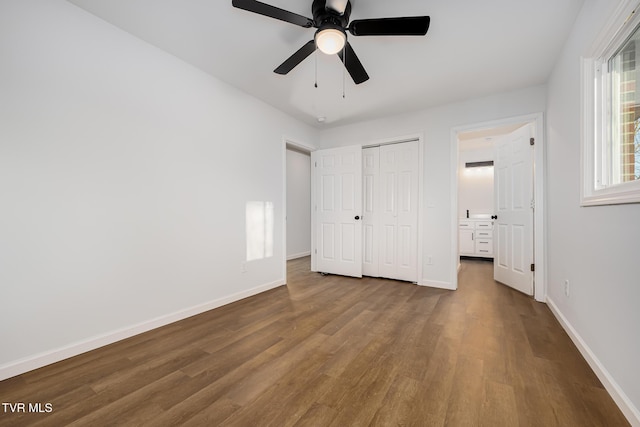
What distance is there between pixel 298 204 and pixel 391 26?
5008 millimetres

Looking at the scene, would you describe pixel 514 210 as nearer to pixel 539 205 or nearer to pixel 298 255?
pixel 539 205

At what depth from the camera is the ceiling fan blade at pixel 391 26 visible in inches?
63.4

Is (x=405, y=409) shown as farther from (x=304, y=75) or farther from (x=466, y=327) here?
(x=304, y=75)

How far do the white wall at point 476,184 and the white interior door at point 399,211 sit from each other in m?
2.81

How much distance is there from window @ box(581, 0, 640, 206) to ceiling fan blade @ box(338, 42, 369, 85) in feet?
4.98

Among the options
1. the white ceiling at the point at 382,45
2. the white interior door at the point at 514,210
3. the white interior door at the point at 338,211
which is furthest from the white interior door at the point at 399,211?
the white interior door at the point at 514,210

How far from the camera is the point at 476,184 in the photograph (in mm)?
6273

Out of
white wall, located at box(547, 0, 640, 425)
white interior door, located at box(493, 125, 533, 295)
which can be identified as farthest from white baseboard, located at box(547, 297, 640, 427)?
white interior door, located at box(493, 125, 533, 295)

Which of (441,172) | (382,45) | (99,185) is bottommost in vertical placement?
(99,185)

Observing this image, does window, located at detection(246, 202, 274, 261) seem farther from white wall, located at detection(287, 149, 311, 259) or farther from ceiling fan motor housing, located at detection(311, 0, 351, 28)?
white wall, located at detection(287, 149, 311, 259)

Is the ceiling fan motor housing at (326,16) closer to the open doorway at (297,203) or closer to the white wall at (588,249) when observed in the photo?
the white wall at (588,249)

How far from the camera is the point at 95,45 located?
6.73ft

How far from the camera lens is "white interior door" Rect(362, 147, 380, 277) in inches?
169

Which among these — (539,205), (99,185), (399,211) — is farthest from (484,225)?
(99,185)
